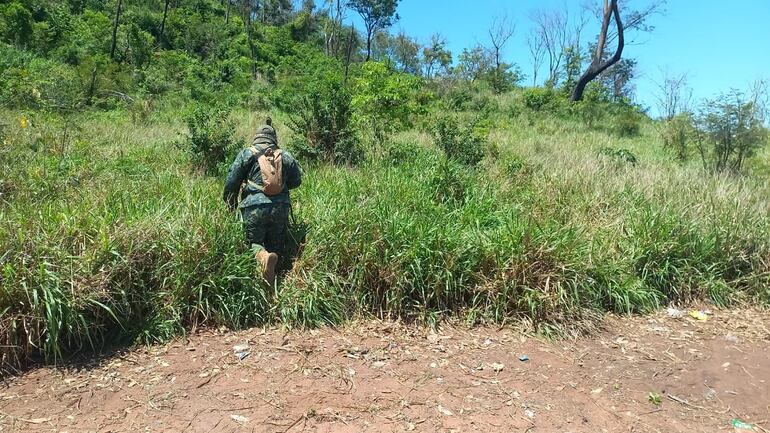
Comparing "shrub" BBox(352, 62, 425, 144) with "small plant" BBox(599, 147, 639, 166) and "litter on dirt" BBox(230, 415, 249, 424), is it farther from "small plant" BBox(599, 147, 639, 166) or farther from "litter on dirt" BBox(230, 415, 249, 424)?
"litter on dirt" BBox(230, 415, 249, 424)

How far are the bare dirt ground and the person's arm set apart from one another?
1.35 meters

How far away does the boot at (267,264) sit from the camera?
441 cm

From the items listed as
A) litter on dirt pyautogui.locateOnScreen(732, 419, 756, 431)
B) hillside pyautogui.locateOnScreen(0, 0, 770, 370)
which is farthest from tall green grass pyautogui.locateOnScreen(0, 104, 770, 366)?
litter on dirt pyautogui.locateOnScreen(732, 419, 756, 431)

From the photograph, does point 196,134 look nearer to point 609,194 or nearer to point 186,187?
point 186,187

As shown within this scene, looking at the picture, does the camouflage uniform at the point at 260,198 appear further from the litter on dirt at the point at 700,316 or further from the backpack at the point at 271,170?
the litter on dirt at the point at 700,316

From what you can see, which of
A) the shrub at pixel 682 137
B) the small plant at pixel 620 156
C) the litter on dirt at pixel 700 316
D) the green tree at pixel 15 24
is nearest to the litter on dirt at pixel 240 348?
the litter on dirt at pixel 700 316

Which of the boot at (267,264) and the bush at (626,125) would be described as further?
the bush at (626,125)

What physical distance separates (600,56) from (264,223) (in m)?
22.1

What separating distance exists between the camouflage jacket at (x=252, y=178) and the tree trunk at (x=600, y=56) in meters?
19.6

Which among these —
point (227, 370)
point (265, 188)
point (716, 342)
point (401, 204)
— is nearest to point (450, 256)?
point (401, 204)

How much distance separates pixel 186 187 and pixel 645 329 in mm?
5025

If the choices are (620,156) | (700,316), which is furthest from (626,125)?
(700,316)

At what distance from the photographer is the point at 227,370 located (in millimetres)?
3775

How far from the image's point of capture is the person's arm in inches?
185
